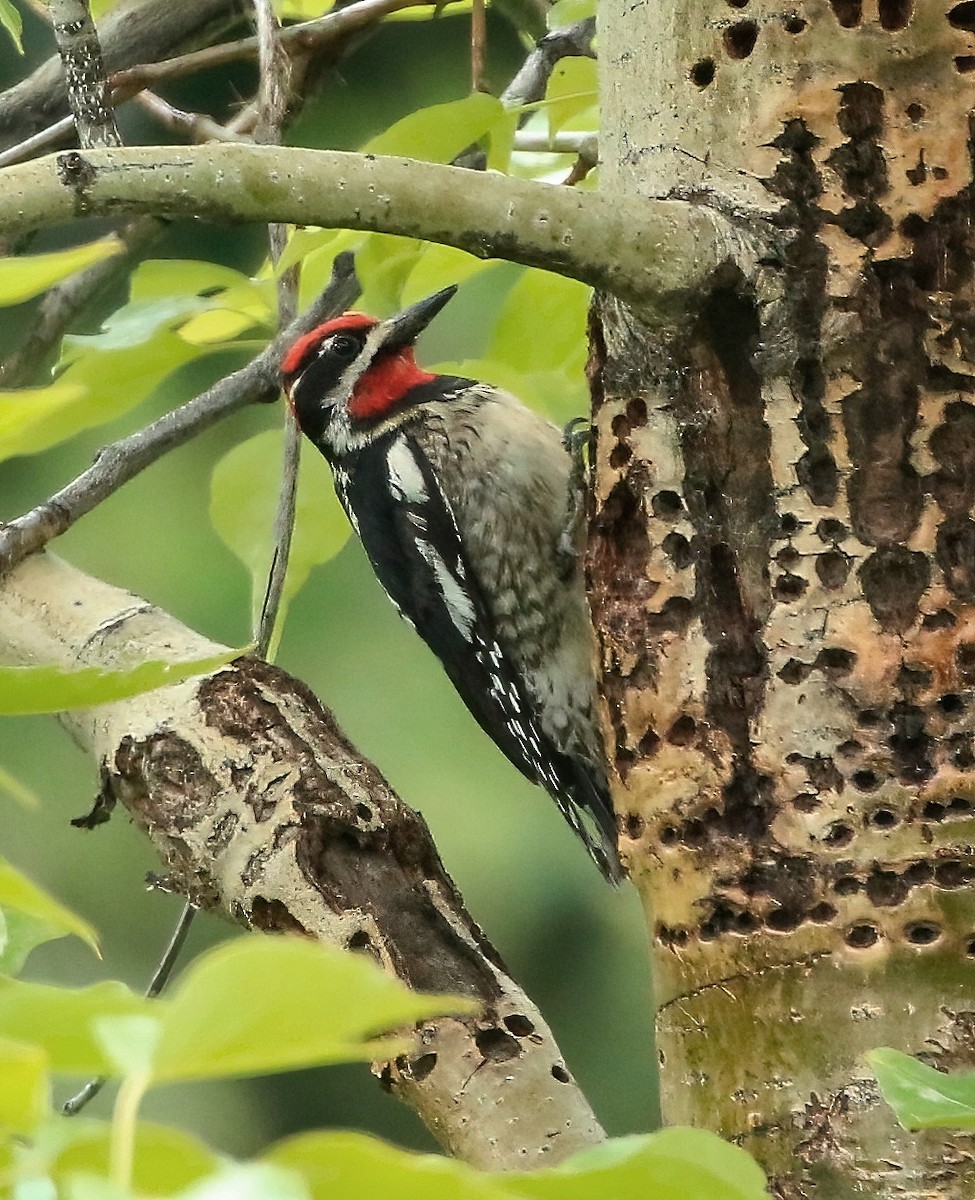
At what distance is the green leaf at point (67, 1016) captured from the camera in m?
0.44

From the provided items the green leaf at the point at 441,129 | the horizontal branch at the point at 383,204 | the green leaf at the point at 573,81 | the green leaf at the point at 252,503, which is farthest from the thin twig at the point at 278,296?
the horizontal branch at the point at 383,204

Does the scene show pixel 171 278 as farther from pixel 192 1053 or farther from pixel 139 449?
pixel 192 1053

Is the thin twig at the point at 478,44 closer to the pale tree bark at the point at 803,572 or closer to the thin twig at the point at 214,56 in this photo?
the thin twig at the point at 214,56

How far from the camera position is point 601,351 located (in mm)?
1316

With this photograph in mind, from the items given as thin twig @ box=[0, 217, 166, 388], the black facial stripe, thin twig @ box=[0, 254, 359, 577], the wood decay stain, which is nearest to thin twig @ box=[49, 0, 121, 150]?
thin twig @ box=[0, 254, 359, 577]

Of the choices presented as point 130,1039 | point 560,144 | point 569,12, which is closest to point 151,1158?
point 130,1039

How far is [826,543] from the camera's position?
1.16 meters

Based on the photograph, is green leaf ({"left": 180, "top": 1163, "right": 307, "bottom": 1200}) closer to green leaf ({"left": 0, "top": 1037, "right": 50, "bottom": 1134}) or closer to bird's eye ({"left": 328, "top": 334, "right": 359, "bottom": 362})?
green leaf ({"left": 0, "top": 1037, "right": 50, "bottom": 1134})

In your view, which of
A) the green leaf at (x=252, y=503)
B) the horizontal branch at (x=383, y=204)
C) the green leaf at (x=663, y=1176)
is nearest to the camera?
Result: the green leaf at (x=663, y=1176)

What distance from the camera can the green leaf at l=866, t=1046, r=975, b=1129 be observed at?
626 mm

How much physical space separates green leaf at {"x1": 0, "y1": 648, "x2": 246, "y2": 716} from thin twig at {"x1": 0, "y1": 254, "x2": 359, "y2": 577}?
3.00 ft

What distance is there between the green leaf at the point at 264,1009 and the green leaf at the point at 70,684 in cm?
21

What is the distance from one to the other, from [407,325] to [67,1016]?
79.0 inches

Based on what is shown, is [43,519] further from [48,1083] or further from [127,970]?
[127,970]
